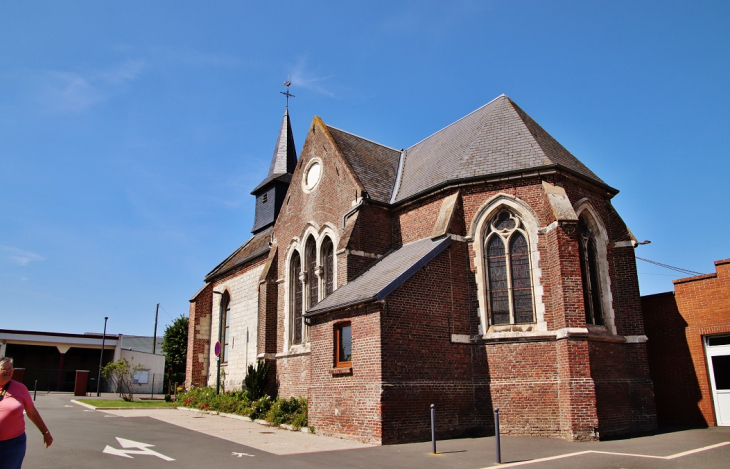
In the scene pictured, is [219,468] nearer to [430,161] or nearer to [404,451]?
[404,451]

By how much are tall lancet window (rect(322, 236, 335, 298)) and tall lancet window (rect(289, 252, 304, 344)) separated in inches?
56.8

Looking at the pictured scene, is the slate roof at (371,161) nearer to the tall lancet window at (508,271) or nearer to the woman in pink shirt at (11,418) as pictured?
the tall lancet window at (508,271)

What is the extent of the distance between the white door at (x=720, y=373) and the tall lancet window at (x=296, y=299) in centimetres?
1251

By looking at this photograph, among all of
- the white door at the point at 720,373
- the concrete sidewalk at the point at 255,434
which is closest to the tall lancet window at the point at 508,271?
the concrete sidewalk at the point at 255,434

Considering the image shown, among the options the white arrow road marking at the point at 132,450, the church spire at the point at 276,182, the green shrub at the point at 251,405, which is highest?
the church spire at the point at 276,182

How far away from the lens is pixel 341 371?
13.6 m

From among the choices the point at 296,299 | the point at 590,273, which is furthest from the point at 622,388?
the point at 296,299

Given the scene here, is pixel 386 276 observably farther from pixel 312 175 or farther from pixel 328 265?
pixel 312 175

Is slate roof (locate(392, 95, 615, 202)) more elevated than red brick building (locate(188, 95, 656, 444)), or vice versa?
slate roof (locate(392, 95, 615, 202))

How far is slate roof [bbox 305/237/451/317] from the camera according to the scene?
1319 centimetres

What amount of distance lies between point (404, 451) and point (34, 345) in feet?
131

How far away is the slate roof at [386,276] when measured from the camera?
13188 millimetres

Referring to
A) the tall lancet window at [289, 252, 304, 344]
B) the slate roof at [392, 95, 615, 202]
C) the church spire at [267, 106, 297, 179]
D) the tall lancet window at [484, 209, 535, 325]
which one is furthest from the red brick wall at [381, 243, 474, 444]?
the church spire at [267, 106, 297, 179]

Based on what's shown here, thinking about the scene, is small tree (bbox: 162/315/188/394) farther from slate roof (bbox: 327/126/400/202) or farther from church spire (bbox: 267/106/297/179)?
slate roof (bbox: 327/126/400/202)
